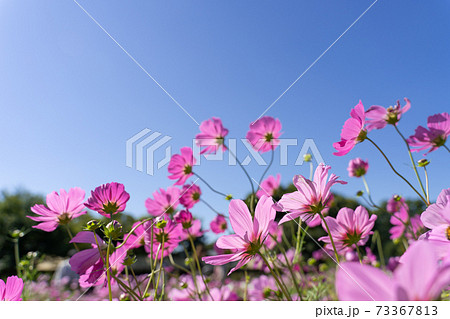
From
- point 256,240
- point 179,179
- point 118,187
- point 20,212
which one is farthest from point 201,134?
point 20,212

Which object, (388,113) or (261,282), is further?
(261,282)

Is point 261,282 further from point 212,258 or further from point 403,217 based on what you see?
point 212,258

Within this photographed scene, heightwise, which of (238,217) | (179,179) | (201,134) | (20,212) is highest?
(20,212)

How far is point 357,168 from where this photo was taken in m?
0.72

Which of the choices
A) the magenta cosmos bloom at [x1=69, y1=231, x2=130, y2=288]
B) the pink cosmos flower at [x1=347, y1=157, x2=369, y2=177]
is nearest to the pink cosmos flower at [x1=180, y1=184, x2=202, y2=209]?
the magenta cosmos bloom at [x1=69, y1=231, x2=130, y2=288]

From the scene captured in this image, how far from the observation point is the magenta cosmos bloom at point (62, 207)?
43cm

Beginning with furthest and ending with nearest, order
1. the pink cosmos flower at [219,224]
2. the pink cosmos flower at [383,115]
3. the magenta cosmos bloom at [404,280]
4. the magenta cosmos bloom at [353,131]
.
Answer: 1. the pink cosmos flower at [219,224]
2. the pink cosmos flower at [383,115]
3. the magenta cosmos bloom at [353,131]
4. the magenta cosmos bloom at [404,280]

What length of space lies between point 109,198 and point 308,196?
0.79ft

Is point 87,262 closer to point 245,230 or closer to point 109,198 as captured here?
point 109,198

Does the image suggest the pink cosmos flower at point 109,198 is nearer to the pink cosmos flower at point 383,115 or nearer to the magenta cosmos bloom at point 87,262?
the magenta cosmos bloom at point 87,262

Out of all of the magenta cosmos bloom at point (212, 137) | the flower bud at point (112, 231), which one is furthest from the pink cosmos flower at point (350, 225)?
the magenta cosmos bloom at point (212, 137)

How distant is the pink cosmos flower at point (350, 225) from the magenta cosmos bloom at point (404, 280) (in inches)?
9.5

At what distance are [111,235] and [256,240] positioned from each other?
15cm
